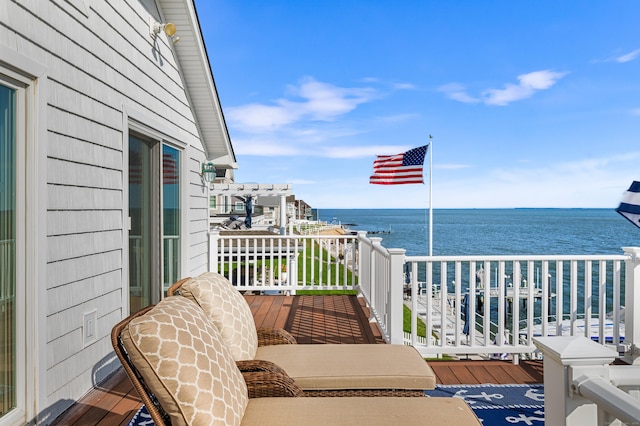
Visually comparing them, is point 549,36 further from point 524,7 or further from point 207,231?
point 207,231

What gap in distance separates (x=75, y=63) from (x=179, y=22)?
81.4 inches

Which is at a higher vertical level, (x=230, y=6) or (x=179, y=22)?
(x=230, y=6)

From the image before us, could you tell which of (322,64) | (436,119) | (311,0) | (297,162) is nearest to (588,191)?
(436,119)

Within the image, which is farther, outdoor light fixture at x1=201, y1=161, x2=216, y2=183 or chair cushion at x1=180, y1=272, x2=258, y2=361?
outdoor light fixture at x1=201, y1=161, x2=216, y2=183

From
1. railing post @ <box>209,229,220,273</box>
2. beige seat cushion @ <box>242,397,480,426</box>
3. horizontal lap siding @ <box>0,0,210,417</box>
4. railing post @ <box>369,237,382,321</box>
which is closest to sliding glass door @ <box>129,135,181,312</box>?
horizontal lap siding @ <box>0,0,210,417</box>

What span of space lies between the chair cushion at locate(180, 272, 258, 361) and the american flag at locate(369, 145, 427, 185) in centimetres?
703

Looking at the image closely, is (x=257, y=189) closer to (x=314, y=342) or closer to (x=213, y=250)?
(x=213, y=250)

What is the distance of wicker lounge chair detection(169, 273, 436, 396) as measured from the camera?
222 centimetres

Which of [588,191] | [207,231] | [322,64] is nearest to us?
[207,231]

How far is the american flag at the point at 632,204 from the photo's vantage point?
11.0 ft

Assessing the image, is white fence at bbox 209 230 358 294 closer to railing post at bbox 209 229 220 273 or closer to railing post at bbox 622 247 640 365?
railing post at bbox 209 229 220 273

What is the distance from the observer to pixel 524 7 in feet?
50.0

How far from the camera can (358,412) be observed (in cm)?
179

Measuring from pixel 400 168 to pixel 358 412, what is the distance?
25.5 ft
